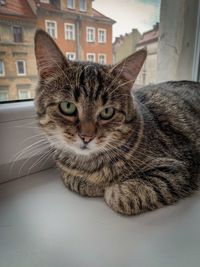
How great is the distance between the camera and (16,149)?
0.82 meters

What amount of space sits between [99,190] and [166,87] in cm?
56

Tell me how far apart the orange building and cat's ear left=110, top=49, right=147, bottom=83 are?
0.35 metres

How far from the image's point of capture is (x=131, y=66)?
747mm

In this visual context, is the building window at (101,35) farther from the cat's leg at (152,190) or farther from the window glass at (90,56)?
the cat's leg at (152,190)

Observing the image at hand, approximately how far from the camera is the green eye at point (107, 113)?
28.6 inches

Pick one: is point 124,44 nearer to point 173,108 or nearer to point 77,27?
point 77,27

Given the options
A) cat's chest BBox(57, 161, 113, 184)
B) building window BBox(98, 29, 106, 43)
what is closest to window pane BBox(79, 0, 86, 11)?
building window BBox(98, 29, 106, 43)

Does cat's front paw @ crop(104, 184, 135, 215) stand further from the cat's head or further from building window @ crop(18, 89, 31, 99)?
building window @ crop(18, 89, 31, 99)

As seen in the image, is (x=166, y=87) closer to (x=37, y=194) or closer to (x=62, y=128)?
(x=62, y=128)

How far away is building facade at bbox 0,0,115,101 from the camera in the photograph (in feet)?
2.88

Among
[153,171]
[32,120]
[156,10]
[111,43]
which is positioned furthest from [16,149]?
[156,10]

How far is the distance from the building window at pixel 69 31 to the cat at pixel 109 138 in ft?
0.97

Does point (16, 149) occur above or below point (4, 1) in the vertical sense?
below


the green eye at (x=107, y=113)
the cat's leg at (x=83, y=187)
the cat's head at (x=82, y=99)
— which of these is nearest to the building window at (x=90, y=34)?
the cat's head at (x=82, y=99)
